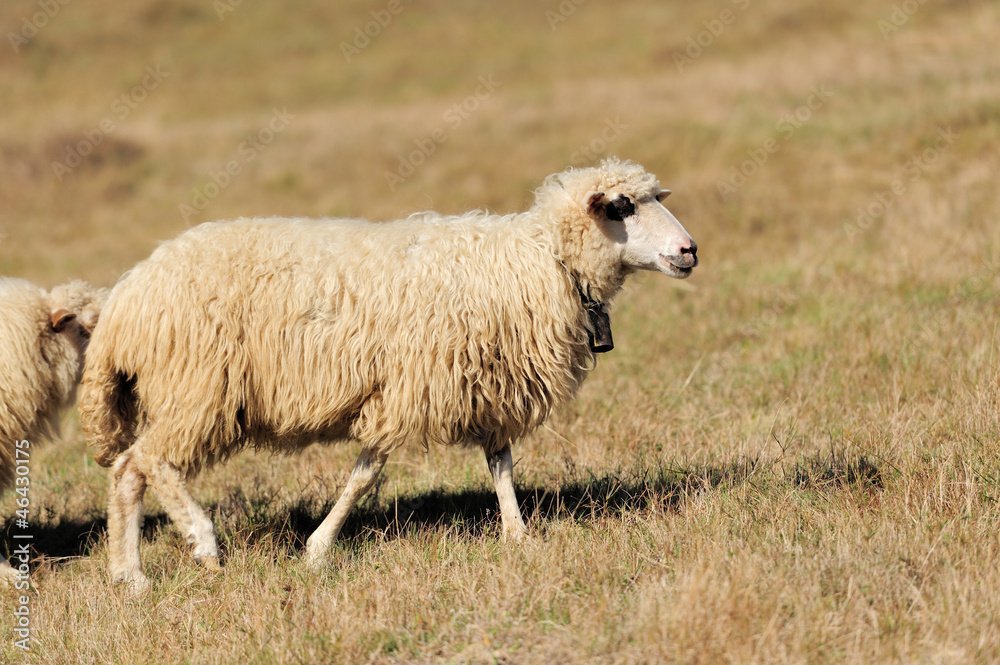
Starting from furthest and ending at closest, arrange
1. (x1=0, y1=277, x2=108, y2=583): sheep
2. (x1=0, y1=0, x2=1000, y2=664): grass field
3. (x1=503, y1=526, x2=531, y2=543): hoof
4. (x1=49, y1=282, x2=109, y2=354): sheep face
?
(x1=49, y1=282, x2=109, y2=354): sheep face, (x1=0, y1=277, x2=108, y2=583): sheep, (x1=503, y1=526, x2=531, y2=543): hoof, (x1=0, y1=0, x2=1000, y2=664): grass field

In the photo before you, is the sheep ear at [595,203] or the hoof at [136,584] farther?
the sheep ear at [595,203]

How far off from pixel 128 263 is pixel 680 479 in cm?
1211

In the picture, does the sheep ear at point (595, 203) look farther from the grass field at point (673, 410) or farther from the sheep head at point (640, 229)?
the grass field at point (673, 410)

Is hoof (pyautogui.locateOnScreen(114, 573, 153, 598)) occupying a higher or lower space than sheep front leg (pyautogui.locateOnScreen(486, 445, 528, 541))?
lower

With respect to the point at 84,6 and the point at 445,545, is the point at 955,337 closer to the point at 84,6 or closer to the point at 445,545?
the point at 445,545

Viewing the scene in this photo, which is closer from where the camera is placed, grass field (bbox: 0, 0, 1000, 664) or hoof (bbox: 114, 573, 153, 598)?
grass field (bbox: 0, 0, 1000, 664)

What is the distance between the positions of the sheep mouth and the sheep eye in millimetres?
285

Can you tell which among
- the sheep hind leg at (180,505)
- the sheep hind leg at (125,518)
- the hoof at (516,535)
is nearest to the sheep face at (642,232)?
the hoof at (516,535)

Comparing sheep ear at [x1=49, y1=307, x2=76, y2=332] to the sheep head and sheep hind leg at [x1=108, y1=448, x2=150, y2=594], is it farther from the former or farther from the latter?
the sheep head

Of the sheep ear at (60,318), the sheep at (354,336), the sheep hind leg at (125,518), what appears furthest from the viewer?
the sheep ear at (60,318)

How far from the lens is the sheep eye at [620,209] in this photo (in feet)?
14.8

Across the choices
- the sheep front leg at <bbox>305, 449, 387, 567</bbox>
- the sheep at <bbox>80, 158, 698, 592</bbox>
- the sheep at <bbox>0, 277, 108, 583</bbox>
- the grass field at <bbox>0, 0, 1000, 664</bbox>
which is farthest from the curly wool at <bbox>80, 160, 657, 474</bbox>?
the grass field at <bbox>0, 0, 1000, 664</bbox>

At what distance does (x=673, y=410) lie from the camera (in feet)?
20.8

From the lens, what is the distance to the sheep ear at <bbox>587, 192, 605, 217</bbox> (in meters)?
4.43
